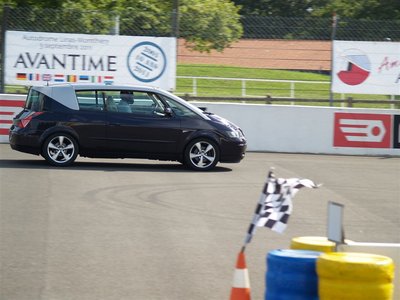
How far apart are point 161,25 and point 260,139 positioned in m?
3.50

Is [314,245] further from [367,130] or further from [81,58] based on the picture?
[81,58]

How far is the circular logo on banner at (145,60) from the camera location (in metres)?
20.5

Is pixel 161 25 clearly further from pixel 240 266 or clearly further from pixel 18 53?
pixel 240 266

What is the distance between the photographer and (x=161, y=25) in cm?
2055

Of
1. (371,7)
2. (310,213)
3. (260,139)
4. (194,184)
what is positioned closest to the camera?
(310,213)

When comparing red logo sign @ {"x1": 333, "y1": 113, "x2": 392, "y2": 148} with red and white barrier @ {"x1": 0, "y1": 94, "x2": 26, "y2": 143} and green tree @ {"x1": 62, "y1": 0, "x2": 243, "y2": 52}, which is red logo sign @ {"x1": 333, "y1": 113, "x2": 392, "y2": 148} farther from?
red and white barrier @ {"x1": 0, "y1": 94, "x2": 26, "y2": 143}

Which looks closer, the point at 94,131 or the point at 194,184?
the point at 194,184

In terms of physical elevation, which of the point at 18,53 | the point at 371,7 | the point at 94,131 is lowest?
the point at 94,131

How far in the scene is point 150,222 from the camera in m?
10.5

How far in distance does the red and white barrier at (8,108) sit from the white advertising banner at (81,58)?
71 centimetres

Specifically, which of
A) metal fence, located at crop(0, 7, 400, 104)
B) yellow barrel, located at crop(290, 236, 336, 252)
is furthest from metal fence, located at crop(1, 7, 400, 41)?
yellow barrel, located at crop(290, 236, 336, 252)

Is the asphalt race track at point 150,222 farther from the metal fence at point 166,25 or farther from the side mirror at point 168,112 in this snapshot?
the metal fence at point 166,25

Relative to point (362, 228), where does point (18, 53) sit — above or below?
above

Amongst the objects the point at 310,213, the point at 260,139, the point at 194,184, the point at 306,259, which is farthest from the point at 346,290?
the point at 260,139
